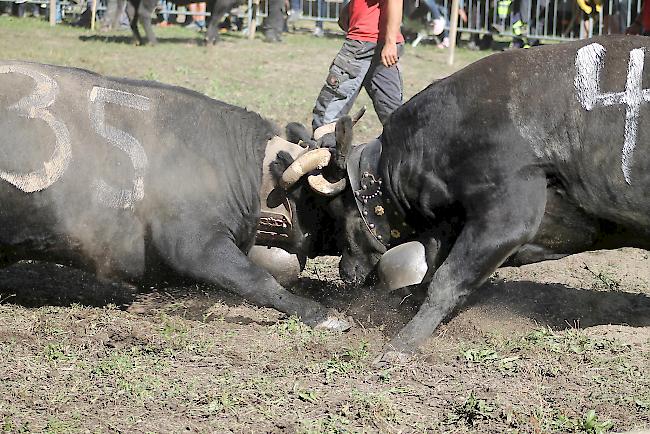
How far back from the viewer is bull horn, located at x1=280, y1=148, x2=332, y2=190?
213 inches

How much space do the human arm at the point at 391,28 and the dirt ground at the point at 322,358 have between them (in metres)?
1.97

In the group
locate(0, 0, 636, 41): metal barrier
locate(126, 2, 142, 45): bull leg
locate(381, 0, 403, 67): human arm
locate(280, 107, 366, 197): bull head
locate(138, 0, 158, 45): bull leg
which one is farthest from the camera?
locate(126, 2, 142, 45): bull leg

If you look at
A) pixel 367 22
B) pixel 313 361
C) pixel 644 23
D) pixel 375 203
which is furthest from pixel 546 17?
pixel 313 361

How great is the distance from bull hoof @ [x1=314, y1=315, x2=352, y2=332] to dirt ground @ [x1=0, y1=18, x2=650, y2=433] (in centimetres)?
6

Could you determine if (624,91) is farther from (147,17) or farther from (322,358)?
(147,17)

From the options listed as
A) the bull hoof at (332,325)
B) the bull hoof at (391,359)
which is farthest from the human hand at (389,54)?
the bull hoof at (391,359)

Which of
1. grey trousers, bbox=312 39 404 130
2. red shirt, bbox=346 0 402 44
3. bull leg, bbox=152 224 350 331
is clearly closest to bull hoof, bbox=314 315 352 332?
bull leg, bbox=152 224 350 331

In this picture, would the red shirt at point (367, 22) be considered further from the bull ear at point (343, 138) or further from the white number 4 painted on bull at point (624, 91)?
the white number 4 painted on bull at point (624, 91)

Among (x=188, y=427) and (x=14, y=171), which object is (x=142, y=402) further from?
(x=14, y=171)

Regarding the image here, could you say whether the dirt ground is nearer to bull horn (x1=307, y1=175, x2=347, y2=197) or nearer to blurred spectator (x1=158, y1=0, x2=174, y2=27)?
bull horn (x1=307, y1=175, x2=347, y2=197)

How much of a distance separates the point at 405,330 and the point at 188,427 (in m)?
1.47

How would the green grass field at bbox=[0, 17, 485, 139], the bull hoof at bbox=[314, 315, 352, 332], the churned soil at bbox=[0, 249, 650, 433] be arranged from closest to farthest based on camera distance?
the churned soil at bbox=[0, 249, 650, 433] → the bull hoof at bbox=[314, 315, 352, 332] → the green grass field at bbox=[0, 17, 485, 139]

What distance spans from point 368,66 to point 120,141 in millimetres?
3186

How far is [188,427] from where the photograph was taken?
389 cm
